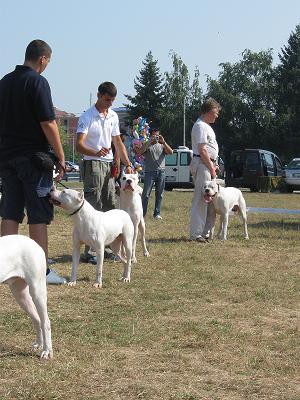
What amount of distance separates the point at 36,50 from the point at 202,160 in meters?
4.46

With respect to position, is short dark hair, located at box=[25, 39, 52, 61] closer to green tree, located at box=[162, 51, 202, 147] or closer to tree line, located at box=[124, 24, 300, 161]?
tree line, located at box=[124, 24, 300, 161]

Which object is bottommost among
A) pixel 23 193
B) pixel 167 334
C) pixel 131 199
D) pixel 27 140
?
pixel 167 334

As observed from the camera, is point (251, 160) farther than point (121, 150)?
Yes

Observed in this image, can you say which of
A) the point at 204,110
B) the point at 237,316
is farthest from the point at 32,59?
the point at 204,110

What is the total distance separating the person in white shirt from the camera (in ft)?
31.2

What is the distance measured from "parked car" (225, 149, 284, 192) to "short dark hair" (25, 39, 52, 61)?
24918 millimetres

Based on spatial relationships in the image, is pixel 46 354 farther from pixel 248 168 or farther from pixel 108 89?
pixel 248 168

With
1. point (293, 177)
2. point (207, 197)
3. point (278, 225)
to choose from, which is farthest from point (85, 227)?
point (293, 177)

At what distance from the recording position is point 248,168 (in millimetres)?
30281

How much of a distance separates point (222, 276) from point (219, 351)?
2733 millimetres

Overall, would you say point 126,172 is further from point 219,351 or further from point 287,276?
point 219,351

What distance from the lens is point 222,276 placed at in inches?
273

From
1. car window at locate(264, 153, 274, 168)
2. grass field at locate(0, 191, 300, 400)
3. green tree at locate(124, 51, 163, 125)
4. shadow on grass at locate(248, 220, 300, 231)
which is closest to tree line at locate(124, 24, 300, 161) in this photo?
green tree at locate(124, 51, 163, 125)

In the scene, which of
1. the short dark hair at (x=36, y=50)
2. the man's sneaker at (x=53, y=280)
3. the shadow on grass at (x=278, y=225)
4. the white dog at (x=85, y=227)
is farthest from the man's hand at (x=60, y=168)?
the shadow on grass at (x=278, y=225)
